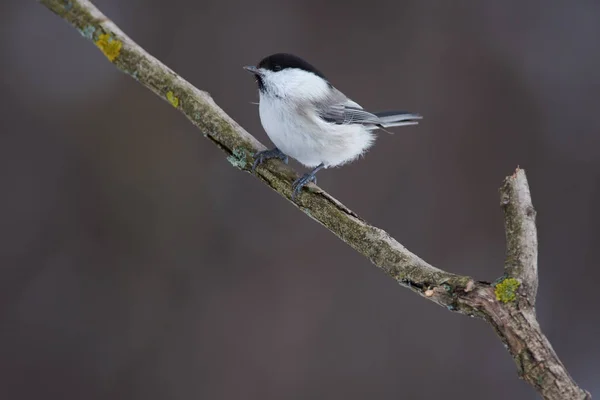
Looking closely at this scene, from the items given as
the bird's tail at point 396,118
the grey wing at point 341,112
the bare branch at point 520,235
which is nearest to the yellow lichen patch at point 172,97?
the grey wing at point 341,112

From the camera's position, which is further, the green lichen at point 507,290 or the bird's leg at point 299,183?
the bird's leg at point 299,183

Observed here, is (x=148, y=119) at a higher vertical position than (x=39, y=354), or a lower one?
higher

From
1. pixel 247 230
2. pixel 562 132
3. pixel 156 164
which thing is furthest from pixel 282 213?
pixel 562 132

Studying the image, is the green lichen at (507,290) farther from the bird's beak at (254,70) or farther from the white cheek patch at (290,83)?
the bird's beak at (254,70)

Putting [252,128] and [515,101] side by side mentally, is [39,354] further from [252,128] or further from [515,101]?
[515,101]

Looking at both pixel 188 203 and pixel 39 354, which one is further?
pixel 188 203

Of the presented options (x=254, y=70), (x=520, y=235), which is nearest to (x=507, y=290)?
(x=520, y=235)

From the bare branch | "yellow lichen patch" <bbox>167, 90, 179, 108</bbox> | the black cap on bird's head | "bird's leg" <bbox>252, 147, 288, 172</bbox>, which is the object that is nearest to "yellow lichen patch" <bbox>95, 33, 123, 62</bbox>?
"yellow lichen patch" <bbox>167, 90, 179, 108</bbox>
